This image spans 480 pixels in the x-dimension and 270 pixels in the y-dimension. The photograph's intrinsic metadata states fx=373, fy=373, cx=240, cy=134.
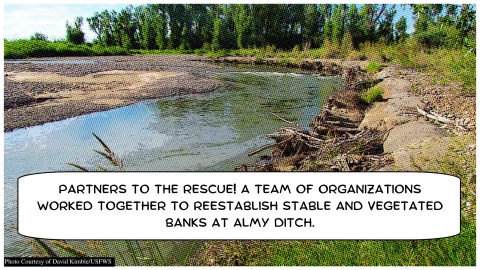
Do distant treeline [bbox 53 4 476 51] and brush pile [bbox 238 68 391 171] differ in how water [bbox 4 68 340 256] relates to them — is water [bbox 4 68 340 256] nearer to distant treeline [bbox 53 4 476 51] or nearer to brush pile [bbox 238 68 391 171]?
brush pile [bbox 238 68 391 171]

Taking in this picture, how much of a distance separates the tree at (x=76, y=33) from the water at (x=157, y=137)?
1.35 metres

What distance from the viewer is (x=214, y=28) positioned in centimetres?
461

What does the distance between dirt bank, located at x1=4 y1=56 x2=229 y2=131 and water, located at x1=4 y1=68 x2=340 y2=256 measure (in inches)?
10.2

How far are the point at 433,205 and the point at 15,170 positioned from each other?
4047mm

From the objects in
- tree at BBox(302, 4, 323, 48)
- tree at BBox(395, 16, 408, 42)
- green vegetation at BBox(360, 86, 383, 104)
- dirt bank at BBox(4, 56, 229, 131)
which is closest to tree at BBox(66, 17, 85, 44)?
dirt bank at BBox(4, 56, 229, 131)

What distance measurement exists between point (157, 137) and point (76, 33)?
231cm

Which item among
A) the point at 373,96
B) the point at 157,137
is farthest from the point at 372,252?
the point at 373,96

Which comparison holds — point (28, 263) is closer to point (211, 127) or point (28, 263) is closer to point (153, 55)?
point (153, 55)

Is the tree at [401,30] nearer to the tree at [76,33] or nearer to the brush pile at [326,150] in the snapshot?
the brush pile at [326,150]

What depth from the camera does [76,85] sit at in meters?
7.16

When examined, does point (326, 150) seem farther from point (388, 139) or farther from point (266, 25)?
point (266, 25)

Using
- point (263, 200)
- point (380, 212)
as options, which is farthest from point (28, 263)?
point (380, 212)

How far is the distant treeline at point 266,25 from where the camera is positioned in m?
3.85

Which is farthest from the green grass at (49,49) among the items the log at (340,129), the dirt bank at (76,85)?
the log at (340,129)
